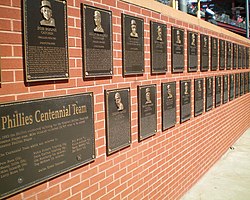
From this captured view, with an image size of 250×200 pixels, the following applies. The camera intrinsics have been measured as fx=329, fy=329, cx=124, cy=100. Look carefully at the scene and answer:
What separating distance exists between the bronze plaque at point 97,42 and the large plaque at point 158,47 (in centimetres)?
100

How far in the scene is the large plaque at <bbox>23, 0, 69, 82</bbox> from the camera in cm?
232

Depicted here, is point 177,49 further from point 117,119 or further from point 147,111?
point 117,119

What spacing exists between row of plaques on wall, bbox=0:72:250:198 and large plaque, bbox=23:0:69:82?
21cm

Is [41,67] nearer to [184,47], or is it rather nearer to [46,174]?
[46,174]

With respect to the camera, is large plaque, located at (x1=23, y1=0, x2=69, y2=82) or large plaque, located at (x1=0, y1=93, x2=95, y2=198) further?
large plaque, located at (x1=23, y1=0, x2=69, y2=82)

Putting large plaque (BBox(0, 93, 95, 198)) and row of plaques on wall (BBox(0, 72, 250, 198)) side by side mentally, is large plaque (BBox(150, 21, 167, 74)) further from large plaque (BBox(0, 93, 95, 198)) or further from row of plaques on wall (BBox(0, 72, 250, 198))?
large plaque (BBox(0, 93, 95, 198))

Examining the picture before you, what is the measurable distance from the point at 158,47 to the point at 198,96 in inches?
75.5

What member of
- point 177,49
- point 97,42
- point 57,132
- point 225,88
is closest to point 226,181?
point 177,49

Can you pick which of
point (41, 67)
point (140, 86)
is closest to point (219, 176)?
point (140, 86)

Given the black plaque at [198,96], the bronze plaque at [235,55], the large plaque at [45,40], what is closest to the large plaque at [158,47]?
the black plaque at [198,96]

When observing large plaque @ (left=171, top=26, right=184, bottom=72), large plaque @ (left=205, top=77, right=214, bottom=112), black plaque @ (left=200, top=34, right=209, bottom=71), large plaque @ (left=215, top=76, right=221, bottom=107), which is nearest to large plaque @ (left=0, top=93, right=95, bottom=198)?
large plaque @ (left=171, top=26, right=184, bottom=72)

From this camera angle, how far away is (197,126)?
5.86 meters

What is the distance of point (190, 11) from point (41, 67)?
61.9ft

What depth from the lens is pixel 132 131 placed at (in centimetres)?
373
